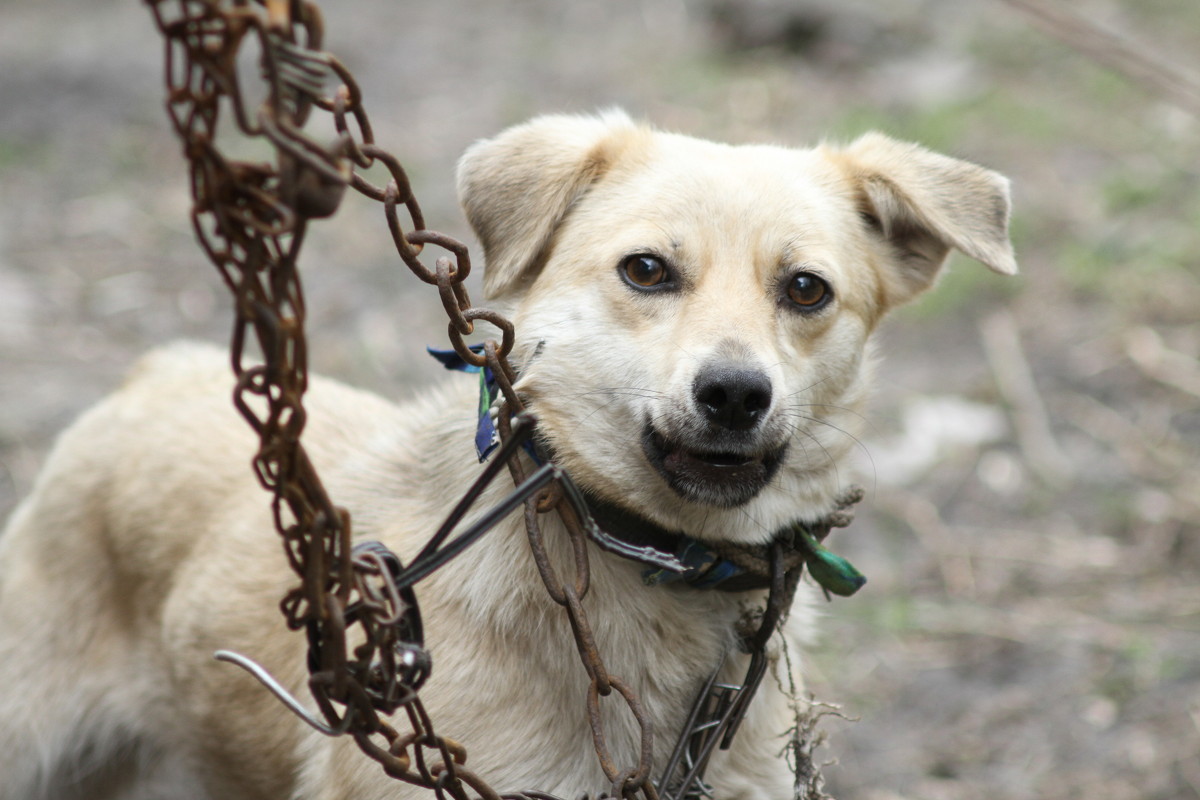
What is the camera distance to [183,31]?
1171 mm

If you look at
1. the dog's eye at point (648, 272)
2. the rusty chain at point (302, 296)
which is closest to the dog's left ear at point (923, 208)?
the dog's eye at point (648, 272)

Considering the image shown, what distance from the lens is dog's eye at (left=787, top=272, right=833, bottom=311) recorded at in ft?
8.80

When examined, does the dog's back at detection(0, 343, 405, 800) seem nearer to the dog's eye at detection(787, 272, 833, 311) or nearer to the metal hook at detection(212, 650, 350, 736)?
the dog's eye at detection(787, 272, 833, 311)

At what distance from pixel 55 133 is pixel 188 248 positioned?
177 centimetres

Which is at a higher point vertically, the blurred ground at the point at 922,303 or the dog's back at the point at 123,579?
the dog's back at the point at 123,579

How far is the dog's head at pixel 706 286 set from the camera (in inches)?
92.8

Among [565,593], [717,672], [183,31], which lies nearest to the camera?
[183,31]

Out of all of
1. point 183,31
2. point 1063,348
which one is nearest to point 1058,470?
point 1063,348

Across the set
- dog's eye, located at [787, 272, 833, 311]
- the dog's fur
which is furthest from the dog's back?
dog's eye, located at [787, 272, 833, 311]

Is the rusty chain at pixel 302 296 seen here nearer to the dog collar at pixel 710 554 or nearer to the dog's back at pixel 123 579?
the dog collar at pixel 710 554

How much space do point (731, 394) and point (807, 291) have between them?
1.85ft

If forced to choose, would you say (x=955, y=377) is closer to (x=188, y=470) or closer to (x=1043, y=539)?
(x=1043, y=539)

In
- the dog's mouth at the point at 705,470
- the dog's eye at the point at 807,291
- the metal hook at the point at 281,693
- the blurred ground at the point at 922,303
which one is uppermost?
the metal hook at the point at 281,693

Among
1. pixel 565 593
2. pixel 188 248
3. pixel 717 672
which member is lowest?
pixel 188 248
